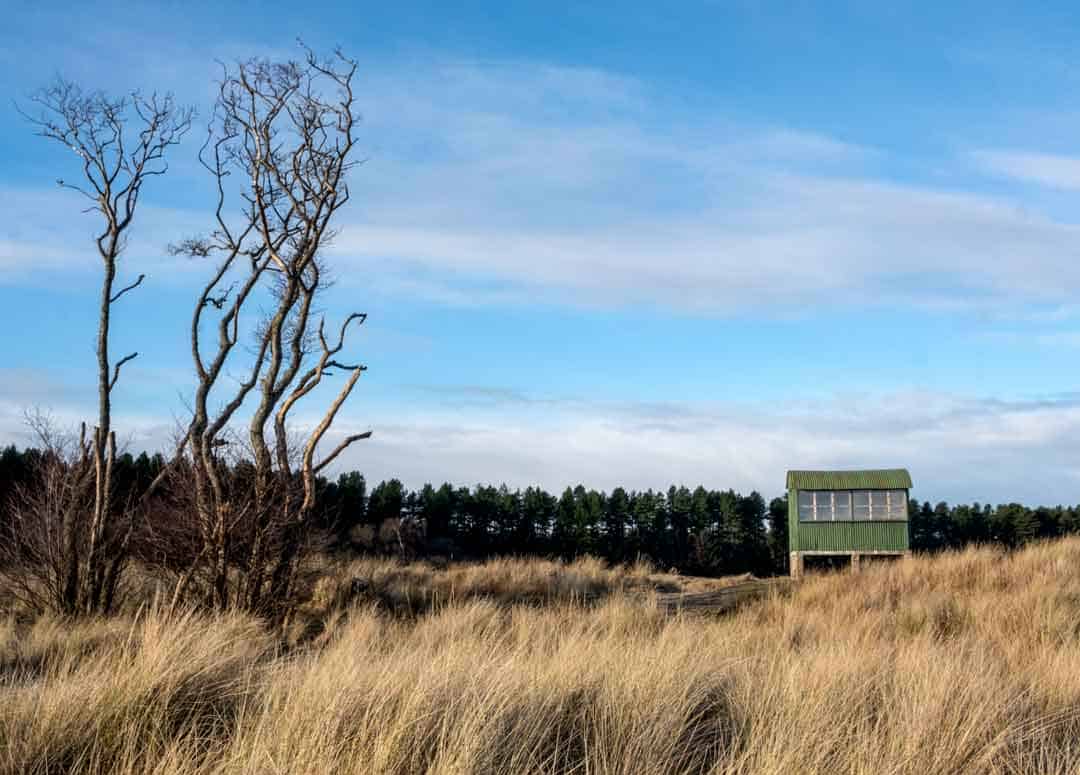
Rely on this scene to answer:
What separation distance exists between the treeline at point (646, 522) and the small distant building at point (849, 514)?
19.6 m

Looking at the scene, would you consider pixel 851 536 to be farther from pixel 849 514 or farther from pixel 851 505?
pixel 851 505

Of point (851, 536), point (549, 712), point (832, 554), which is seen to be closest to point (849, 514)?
point (851, 536)

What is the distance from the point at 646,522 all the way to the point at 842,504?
28.7 metres

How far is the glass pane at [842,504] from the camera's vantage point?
29.5 meters

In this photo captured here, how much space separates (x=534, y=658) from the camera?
648 cm

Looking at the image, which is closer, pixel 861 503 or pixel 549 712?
pixel 549 712

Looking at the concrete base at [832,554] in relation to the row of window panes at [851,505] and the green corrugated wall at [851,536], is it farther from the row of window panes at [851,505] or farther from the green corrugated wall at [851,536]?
the row of window panes at [851,505]

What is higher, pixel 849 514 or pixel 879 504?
pixel 879 504

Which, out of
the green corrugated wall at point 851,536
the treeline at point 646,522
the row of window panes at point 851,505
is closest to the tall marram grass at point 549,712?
the green corrugated wall at point 851,536

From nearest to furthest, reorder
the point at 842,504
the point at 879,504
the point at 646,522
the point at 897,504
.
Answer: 1. the point at 897,504
2. the point at 879,504
3. the point at 842,504
4. the point at 646,522

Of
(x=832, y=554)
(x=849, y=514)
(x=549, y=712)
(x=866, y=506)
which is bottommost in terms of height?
(x=832, y=554)

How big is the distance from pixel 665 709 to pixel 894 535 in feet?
85.8

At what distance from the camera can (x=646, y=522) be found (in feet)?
190

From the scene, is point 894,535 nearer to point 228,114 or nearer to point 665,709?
point 228,114
